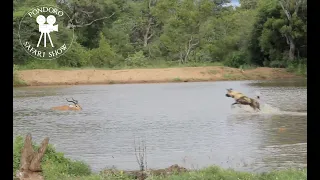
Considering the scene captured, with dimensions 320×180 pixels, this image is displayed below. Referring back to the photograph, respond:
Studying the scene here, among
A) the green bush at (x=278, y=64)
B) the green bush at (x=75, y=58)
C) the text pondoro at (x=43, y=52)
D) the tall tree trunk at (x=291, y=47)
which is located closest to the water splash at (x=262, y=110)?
the text pondoro at (x=43, y=52)

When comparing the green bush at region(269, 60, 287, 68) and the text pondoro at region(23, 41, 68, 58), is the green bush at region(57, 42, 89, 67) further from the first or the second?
the green bush at region(269, 60, 287, 68)

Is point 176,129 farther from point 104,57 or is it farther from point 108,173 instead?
point 104,57

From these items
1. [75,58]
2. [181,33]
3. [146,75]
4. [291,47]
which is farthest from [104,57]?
[291,47]

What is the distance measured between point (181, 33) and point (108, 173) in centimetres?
1943

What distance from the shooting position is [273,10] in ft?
72.6

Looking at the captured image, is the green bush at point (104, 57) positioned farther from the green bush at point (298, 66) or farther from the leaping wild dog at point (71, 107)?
the leaping wild dog at point (71, 107)

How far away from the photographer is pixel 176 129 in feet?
30.9

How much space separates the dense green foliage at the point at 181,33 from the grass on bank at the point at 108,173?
1487 centimetres

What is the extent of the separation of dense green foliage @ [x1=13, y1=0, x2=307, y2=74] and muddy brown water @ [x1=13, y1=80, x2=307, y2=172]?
760cm

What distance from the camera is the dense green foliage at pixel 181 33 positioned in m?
21.7

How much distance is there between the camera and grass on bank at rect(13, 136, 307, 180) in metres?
5.06

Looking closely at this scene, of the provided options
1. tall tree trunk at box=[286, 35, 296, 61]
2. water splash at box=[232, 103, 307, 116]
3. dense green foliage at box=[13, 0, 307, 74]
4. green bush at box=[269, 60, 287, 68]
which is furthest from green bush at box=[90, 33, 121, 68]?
water splash at box=[232, 103, 307, 116]

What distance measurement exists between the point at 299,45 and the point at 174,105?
438 inches

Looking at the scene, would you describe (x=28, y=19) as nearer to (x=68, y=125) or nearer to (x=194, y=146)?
(x=68, y=125)
